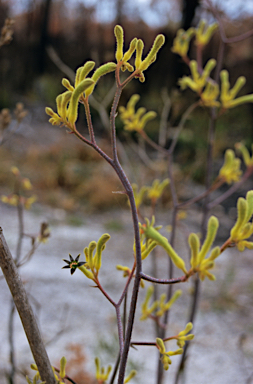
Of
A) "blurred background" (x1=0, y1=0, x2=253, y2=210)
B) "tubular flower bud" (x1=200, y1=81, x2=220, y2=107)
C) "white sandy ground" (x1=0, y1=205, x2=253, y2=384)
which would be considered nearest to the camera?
"tubular flower bud" (x1=200, y1=81, x2=220, y2=107)

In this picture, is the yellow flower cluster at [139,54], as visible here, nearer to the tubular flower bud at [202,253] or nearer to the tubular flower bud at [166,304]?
the tubular flower bud at [202,253]

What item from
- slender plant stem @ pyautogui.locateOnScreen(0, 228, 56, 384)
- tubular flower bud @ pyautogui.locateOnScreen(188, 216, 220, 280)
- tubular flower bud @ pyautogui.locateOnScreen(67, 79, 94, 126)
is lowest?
slender plant stem @ pyautogui.locateOnScreen(0, 228, 56, 384)

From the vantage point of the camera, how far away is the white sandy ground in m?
1.01

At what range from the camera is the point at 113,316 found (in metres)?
1.26

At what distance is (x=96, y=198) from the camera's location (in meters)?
2.50

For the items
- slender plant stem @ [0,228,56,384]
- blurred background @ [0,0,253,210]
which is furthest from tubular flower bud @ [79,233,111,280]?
blurred background @ [0,0,253,210]

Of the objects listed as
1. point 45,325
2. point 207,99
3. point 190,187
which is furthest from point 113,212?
point 207,99

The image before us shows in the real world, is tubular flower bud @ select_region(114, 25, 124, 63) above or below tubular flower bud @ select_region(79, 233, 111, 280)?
above

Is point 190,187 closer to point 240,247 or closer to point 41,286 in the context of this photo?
point 41,286

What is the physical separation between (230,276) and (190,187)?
1427 millimetres

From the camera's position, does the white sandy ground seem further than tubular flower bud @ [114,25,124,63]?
Yes

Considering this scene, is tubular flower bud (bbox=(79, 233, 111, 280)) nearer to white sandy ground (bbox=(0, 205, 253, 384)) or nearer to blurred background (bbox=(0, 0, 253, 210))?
white sandy ground (bbox=(0, 205, 253, 384))

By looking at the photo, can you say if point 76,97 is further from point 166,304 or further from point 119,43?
point 166,304

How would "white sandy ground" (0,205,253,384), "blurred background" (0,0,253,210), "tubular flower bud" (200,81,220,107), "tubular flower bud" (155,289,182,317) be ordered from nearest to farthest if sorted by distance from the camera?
"tubular flower bud" (155,289,182,317), "tubular flower bud" (200,81,220,107), "white sandy ground" (0,205,253,384), "blurred background" (0,0,253,210)
